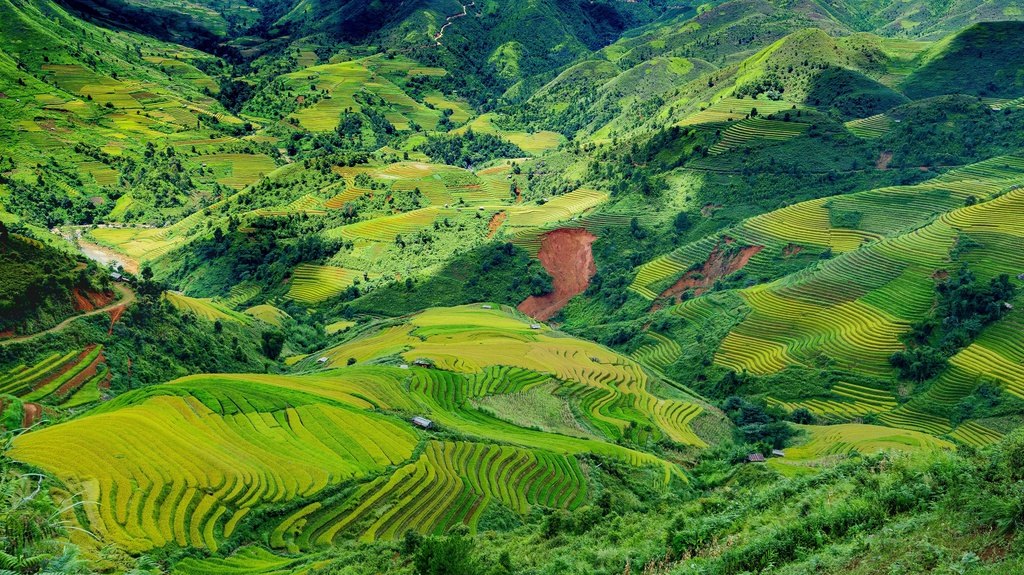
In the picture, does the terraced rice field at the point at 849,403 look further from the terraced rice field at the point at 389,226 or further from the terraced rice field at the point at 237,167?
the terraced rice field at the point at 237,167

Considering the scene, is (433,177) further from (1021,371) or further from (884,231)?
(1021,371)

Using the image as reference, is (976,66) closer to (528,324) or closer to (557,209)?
(557,209)

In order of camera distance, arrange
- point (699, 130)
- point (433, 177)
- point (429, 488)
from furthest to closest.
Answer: point (433, 177), point (699, 130), point (429, 488)

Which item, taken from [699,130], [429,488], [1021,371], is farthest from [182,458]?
[699,130]

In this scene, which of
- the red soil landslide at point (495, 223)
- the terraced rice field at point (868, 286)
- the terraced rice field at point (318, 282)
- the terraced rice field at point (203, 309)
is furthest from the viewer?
the red soil landslide at point (495, 223)

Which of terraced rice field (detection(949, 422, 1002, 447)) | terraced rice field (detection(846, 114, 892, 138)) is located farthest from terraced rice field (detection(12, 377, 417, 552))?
terraced rice field (detection(846, 114, 892, 138))

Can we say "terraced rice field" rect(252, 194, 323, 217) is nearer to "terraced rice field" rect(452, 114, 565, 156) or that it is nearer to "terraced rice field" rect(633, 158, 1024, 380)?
"terraced rice field" rect(452, 114, 565, 156)

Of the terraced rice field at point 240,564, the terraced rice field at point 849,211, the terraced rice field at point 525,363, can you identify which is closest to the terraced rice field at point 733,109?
the terraced rice field at point 849,211
